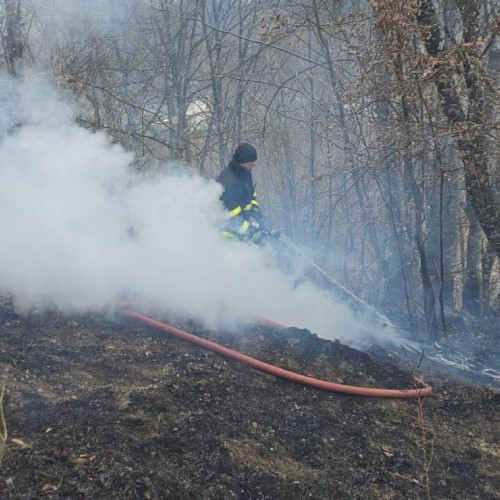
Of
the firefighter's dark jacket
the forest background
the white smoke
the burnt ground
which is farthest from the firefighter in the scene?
the burnt ground

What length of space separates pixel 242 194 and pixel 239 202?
13 cm

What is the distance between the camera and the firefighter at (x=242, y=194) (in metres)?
6.70

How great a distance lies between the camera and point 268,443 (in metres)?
3.28

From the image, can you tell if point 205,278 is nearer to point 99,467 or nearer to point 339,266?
point 99,467

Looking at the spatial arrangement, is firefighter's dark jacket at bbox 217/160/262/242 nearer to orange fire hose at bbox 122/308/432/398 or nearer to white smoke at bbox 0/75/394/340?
white smoke at bbox 0/75/394/340

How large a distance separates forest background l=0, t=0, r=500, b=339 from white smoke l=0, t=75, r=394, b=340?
2.12m

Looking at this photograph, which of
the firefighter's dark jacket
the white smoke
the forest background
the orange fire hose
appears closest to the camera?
the orange fire hose

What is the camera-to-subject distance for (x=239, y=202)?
7.05 meters

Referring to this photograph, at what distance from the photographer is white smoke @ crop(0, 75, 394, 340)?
17.6 feet

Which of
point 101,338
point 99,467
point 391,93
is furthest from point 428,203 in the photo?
point 99,467

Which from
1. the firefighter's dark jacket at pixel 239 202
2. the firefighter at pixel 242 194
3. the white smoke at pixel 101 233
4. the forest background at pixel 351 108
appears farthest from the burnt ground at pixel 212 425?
the forest background at pixel 351 108

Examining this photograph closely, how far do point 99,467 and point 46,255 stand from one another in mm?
3228

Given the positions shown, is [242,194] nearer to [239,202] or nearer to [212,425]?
[239,202]

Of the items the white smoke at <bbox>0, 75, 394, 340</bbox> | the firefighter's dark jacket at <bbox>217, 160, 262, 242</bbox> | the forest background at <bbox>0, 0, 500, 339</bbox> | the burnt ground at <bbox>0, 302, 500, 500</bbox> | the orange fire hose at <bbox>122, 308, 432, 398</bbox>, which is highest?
the forest background at <bbox>0, 0, 500, 339</bbox>
